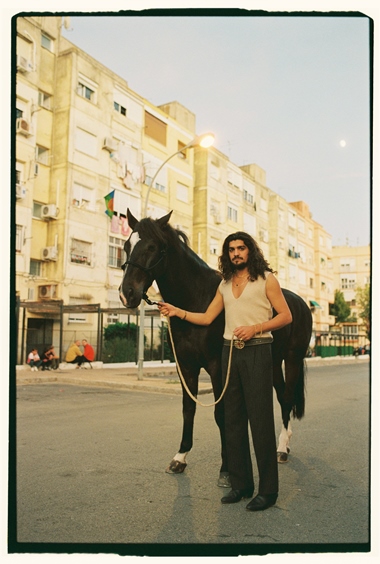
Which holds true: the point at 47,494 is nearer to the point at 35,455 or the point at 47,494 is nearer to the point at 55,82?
the point at 35,455

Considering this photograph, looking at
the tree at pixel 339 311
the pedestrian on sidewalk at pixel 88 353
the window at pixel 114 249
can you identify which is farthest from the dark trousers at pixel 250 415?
the tree at pixel 339 311

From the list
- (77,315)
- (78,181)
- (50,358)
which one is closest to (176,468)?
(50,358)

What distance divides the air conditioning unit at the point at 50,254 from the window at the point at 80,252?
96 cm

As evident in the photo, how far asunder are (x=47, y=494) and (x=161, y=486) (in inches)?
34.1

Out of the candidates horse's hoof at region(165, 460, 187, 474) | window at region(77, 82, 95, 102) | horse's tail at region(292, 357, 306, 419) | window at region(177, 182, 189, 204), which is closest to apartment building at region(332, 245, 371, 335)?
horse's tail at region(292, 357, 306, 419)

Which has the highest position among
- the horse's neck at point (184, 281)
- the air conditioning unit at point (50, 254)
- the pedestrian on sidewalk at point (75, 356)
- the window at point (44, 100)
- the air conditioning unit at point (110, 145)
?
the window at point (44, 100)

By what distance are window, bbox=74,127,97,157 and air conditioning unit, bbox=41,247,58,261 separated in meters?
4.32

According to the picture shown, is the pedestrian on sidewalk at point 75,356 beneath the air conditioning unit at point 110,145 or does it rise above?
beneath

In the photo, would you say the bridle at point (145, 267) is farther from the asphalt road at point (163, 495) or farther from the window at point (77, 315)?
the window at point (77, 315)

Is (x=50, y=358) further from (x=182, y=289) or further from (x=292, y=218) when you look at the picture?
(x=182, y=289)

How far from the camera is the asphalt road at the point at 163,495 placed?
2758 mm

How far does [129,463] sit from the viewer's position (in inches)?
191
